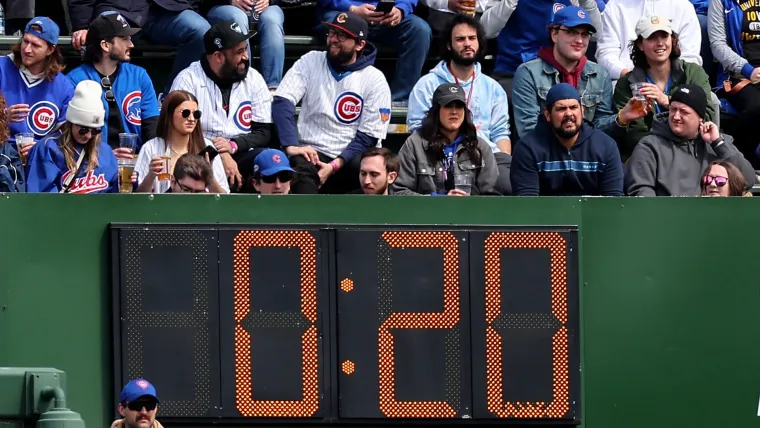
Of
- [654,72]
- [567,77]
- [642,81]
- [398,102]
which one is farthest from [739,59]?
[398,102]

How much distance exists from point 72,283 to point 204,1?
14.5 ft

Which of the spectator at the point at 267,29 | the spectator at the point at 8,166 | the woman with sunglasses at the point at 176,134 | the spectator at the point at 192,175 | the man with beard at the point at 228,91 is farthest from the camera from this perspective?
the spectator at the point at 267,29

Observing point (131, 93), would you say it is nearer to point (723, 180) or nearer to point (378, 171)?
point (378, 171)

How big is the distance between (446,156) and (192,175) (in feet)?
6.23

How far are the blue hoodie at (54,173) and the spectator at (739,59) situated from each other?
5.64 m

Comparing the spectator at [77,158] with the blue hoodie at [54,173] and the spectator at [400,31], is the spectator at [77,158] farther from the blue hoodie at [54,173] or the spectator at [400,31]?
the spectator at [400,31]

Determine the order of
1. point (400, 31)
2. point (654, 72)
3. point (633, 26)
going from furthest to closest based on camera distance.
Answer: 1. point (633, 26)
2. point (400, 31)
3. point (654, 72)

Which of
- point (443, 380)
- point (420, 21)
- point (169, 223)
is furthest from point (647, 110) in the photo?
point (169, 223)

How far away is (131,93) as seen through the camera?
38.0 ft

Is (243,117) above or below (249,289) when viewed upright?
above

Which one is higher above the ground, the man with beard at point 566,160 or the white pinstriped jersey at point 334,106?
the white pinstriped jersey at point 334,106

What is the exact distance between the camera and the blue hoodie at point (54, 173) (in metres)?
10.0

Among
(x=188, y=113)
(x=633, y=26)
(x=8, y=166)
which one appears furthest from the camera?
(x=633, y=26)

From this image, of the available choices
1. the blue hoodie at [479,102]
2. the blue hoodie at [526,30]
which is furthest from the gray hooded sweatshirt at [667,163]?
the blue hoodie at [526,30]
